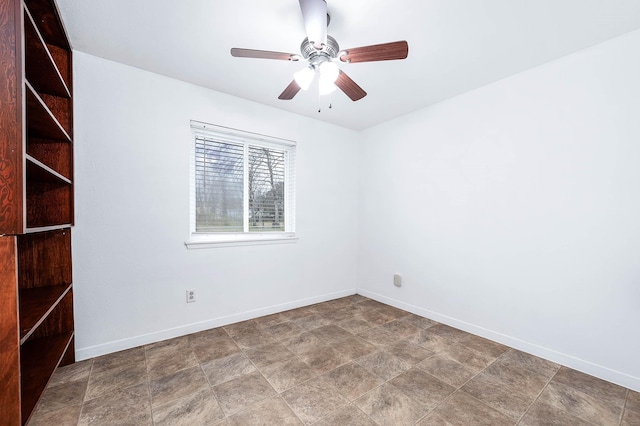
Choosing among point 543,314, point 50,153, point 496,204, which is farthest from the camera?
point 496,204

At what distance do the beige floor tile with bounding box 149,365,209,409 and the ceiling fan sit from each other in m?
2.08

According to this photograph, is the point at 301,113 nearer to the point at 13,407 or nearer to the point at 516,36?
the point at 516,36

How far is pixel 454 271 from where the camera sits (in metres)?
2.78

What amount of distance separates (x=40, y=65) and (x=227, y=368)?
221cm

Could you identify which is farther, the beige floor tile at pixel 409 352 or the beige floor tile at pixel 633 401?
the beige floor tile at pixel 409 352

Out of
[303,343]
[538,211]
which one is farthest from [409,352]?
[538,211]

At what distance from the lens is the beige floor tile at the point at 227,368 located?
6.22 feet

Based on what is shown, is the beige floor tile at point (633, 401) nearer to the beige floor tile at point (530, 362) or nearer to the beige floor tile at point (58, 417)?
the beige floor tile at point (530, 362)

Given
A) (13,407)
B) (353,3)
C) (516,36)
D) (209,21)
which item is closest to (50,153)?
(209,21)

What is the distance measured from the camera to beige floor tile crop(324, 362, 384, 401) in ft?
5.82

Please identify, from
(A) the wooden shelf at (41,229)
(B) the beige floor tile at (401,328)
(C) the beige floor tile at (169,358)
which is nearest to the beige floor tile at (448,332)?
(B) the beige floor tile at (401,328)

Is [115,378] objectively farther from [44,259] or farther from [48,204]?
[48,204]

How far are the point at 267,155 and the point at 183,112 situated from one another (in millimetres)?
945

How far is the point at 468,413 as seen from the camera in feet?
5.20
